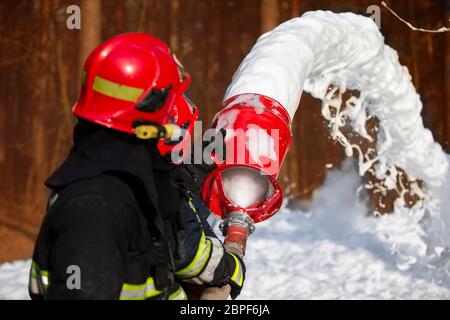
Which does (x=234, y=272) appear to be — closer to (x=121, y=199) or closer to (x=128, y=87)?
(x=121, y=199)

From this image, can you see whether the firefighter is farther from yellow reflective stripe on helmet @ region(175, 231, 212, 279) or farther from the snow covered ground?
the snow covered ground

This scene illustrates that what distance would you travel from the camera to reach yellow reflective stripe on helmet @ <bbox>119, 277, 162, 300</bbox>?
210 centimetres

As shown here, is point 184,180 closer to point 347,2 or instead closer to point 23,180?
point 23,180

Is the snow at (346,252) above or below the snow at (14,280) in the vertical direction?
above

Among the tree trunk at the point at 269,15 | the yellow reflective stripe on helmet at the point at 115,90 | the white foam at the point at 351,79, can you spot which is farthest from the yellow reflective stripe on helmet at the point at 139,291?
the tree trunk at the point at 269,15

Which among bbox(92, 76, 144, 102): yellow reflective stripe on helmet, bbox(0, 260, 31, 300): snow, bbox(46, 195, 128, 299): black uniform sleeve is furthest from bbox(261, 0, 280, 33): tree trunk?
bbox(46, 195, 128, 299): black uniform sleeve

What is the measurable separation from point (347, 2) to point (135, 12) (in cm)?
243

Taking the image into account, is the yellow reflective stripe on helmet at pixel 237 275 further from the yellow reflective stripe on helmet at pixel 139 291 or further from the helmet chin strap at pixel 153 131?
the helmet chin strap at pixel 153 131

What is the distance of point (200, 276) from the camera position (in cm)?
246

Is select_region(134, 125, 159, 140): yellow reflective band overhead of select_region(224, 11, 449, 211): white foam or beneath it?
overhead

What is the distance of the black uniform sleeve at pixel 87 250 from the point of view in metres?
1.93

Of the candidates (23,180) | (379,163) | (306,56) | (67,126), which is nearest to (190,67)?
(67,126)

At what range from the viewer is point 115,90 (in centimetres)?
217
